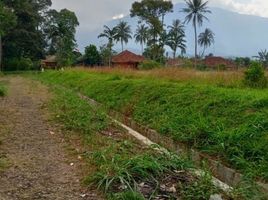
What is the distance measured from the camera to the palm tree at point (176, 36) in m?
64.1

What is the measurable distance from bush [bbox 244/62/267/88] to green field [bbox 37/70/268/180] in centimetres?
174

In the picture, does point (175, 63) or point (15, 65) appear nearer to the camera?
point (175, 63)

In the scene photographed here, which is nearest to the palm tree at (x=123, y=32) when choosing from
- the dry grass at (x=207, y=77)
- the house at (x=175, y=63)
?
the house at (x=175, y=63)

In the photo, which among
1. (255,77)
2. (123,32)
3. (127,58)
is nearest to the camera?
(255,77)

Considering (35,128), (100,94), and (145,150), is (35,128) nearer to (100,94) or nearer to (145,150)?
(145,150)

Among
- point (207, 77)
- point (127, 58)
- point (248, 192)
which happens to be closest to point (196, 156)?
point (248, 192)

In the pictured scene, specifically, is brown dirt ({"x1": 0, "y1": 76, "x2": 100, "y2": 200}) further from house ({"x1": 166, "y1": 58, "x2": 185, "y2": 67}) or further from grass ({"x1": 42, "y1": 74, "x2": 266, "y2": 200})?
house ({"x1": 166, "y1": 58, "x2": 185, "y2": 67})

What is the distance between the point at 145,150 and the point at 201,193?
2.03 meters

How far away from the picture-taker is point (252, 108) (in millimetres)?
7012

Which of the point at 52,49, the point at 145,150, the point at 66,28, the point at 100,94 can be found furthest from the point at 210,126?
the point at 52,49

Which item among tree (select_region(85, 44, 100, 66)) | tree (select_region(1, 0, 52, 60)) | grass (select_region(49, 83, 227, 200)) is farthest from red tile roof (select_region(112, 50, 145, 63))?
grass (select_region(49, 83, 227, 200))

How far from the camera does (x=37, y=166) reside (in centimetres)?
540

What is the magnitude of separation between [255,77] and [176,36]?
55497 mm

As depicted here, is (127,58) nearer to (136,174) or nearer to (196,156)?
(196,156)
